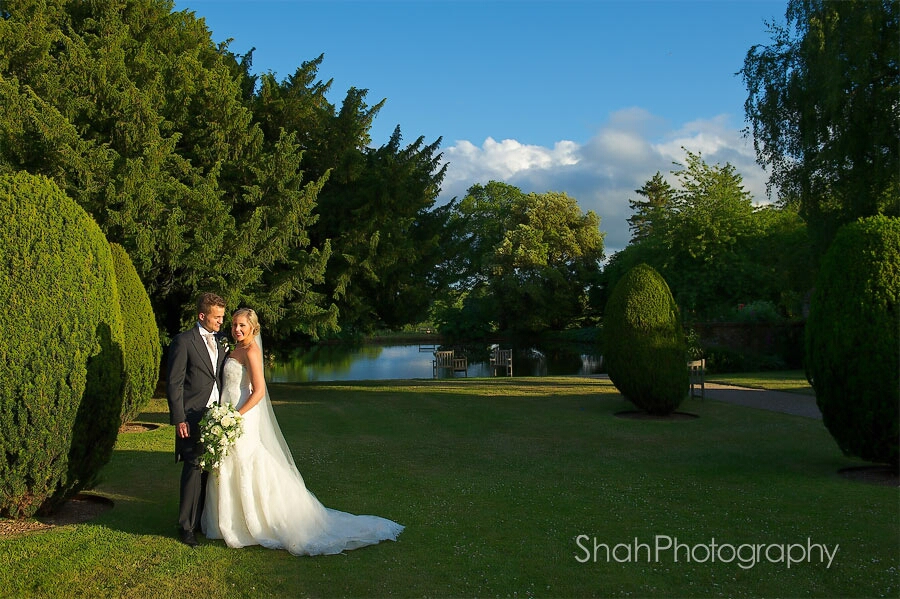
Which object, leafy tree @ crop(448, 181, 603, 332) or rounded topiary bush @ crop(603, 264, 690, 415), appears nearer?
rounded topiary bush @ crop(603, 264, 690, 415)

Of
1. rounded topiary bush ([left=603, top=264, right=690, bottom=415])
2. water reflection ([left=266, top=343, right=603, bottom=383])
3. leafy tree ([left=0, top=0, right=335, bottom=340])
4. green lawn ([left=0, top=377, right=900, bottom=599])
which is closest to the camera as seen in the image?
green lawn ([left=0, top=377, right=900, bottom=599])

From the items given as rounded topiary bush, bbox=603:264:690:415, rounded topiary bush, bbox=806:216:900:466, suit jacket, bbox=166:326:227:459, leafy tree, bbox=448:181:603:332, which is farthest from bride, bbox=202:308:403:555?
leafy tree, bbox=448:181:603:332

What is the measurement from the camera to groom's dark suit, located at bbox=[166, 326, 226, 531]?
20.7 feet

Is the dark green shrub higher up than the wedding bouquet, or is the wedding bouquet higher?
the dark green shrub

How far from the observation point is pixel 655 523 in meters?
6.73

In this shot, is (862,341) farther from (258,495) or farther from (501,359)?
(501,359)

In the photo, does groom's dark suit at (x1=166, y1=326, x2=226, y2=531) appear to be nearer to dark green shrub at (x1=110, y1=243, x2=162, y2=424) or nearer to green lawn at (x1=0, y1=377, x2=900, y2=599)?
green lawn at (x1=0, y1=377, x2=900, y2=599)

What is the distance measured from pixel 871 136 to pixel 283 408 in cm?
1695

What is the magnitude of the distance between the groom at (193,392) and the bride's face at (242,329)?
35cm

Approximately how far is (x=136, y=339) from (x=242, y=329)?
719 centimetres

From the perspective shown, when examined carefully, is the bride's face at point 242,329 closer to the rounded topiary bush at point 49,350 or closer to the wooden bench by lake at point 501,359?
the rounded topiary bush at point 49,350

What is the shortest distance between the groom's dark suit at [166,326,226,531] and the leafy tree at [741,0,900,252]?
59.8 feet

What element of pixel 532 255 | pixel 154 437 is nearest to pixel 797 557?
pixel 154 437

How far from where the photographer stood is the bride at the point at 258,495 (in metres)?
6.09
